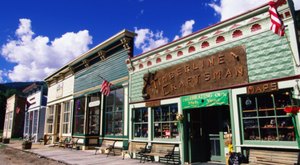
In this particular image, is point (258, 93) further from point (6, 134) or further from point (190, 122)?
point (6, 134)

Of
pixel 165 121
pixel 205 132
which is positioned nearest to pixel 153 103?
pixel 165 121

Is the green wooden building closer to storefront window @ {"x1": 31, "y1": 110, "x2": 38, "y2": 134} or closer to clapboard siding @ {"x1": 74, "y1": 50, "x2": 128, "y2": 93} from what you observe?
clapboard siding @ {"x1": 74, "y1": 50, "x2": 128, "y2": 93}

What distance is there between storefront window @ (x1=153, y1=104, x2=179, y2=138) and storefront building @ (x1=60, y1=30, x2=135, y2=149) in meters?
2.72

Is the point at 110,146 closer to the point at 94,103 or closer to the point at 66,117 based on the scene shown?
the point at 94,103

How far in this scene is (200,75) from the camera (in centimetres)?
1070

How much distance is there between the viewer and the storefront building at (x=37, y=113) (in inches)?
1169

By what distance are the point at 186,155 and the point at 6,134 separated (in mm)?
42375

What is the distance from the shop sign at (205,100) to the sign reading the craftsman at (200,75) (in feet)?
0.89

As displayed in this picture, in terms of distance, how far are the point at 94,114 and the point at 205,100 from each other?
11028 millimetres

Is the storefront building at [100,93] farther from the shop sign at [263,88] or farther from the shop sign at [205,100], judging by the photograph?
the shop sign at [263,88]

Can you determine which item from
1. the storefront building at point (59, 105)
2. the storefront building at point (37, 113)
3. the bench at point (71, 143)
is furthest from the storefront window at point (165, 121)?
the storefront building at point (37, 113)

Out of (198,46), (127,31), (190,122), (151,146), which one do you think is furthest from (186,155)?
(127,31)

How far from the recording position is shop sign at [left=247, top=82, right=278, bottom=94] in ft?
26.7

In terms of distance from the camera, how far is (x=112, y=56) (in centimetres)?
1708
